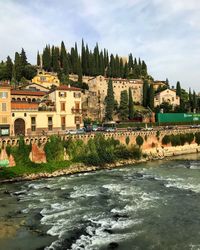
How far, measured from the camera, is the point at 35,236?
67.6 ft

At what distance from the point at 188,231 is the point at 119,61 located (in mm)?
96346

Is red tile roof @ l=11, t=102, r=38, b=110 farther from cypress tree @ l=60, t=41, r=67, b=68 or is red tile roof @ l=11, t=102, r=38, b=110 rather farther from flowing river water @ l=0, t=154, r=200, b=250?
cypress tree @ l=60, t=41, r=67, b=68

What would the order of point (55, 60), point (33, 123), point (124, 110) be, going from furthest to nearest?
point (55, 60) → point (124, 110) → point (33, 123)

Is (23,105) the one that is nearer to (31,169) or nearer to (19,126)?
(19,126)

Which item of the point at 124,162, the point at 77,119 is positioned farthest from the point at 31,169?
the point at 77,119

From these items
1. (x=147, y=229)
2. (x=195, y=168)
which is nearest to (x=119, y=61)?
(x=195, y=168)

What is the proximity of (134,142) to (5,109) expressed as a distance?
835 inches

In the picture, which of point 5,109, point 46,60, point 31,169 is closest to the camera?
point 31,169

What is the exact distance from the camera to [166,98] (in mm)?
99312

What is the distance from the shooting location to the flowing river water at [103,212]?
63.6 feet

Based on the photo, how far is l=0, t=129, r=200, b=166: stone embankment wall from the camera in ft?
136

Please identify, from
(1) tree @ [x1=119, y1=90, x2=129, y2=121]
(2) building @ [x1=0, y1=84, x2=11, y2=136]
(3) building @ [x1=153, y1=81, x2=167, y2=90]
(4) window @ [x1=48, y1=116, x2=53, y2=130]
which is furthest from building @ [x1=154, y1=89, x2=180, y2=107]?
(2) building @ [x1=0, y1=84, x2=11, y2=136]

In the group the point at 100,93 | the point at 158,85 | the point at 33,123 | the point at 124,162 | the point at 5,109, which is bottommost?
the point at 124,162

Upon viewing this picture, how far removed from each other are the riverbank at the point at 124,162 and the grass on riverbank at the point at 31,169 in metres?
0.48
